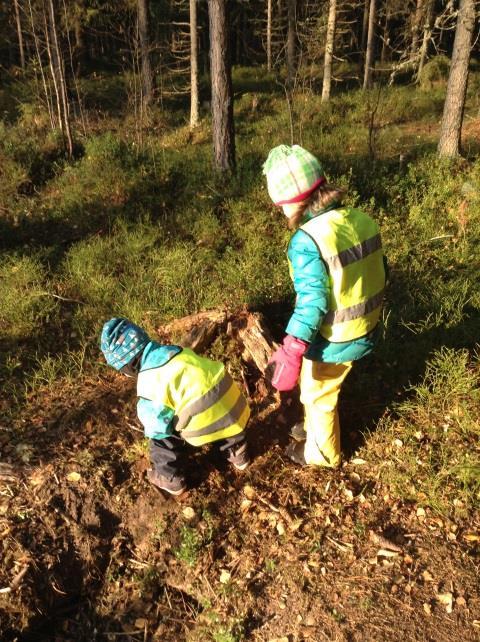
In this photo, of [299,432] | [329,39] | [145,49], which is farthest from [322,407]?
[145,49]

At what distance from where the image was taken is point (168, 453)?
9.99ft

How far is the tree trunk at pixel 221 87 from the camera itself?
6785 mm

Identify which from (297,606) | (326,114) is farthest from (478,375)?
(326,114)

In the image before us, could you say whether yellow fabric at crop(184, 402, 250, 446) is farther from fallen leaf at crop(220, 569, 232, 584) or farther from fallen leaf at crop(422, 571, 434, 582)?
fallen leaf at crop(422, 571, 434, 582)

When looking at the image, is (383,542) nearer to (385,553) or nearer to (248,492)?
(385,553)

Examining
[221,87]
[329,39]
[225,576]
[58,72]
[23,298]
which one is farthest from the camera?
[329,39]

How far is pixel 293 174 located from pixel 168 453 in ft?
6.28

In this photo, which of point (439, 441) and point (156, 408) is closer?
point (156, 408)

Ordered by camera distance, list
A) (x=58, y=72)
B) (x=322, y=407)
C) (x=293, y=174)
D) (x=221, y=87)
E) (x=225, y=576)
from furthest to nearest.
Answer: (x=58, y=72), (x=221, y=87), (x=322, y=407), (x=225, y=576), (x=293, y=174)

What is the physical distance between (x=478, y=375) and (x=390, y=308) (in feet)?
3.63

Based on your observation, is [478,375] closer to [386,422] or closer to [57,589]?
[386,422]

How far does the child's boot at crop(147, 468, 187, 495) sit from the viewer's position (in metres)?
3.10

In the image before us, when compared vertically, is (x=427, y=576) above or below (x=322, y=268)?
below

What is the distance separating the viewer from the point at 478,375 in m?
3.49
